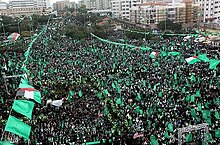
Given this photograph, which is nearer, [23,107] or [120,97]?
[23,107]

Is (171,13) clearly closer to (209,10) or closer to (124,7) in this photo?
(209,10)

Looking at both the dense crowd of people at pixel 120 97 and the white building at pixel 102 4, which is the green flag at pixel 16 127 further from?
the white building at pixel 102 4

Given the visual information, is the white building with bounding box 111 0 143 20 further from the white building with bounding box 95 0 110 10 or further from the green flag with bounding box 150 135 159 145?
the green flag with bounding box 150 135 159 145

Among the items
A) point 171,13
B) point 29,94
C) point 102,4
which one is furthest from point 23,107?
point 102,4

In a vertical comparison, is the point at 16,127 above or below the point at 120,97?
above

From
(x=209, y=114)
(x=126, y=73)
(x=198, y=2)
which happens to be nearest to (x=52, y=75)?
(x=126, y=73)

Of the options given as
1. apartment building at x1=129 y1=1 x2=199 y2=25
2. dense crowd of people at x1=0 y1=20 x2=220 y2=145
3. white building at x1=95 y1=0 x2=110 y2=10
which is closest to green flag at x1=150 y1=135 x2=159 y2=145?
dense crowd of people at x1=0 y1=20 x2=220 y2=145

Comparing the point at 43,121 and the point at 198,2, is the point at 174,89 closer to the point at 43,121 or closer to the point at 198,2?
the point at 43,121
